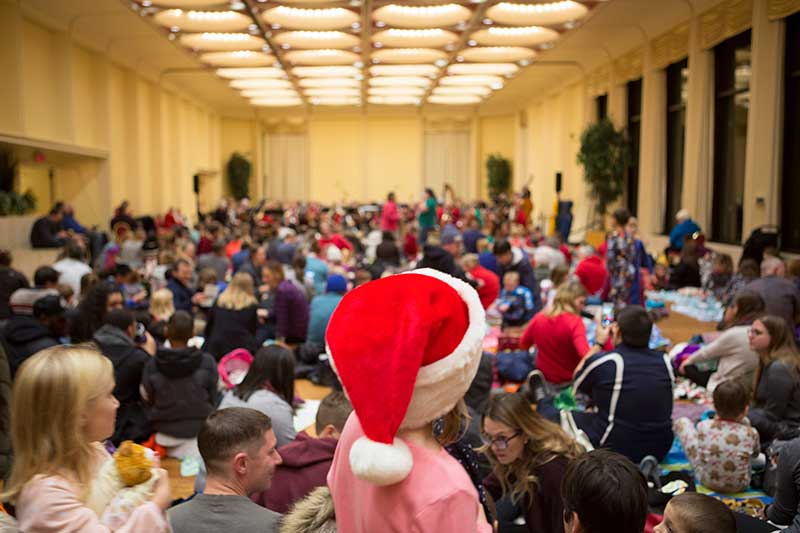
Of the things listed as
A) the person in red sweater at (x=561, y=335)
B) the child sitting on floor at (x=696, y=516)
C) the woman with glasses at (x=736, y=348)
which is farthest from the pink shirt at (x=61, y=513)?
the woman with glasses at (x=736, y=348)

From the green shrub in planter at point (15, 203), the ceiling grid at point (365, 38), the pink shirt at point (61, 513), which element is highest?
the ceiling grid at point (365, 38)

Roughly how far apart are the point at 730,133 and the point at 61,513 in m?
14.6

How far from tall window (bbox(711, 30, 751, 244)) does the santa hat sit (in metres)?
13.1

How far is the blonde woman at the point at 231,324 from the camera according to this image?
7426mm

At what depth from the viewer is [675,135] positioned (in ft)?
56.9

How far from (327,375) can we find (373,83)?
1782 centimetres

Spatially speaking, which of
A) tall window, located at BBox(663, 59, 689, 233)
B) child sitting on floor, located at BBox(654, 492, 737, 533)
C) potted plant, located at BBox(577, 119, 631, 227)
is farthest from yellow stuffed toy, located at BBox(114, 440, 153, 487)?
potted plant, located at BBox(577, 119, 631, 227)

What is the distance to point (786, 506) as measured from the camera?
3498 millimetres

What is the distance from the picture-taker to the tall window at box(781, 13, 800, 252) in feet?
39.1

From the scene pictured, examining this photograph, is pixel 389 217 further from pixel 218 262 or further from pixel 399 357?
pixel 399 357

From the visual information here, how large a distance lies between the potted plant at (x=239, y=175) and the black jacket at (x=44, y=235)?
17345 mm

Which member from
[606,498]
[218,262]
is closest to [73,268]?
[218,262]

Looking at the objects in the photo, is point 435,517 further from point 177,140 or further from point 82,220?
point 177,140

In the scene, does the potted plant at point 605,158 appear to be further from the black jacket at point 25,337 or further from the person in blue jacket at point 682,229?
the black jacket at point 25,337
